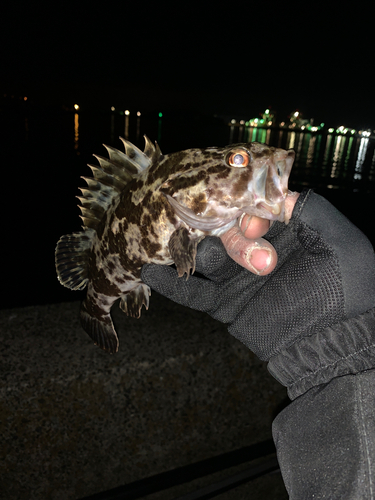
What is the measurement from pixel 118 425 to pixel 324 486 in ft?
5.36

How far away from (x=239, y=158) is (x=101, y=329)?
1771 mm

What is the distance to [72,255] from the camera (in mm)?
3240

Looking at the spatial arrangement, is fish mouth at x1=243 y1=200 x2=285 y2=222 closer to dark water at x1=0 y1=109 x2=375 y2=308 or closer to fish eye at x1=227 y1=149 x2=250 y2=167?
fish eye at x1=227 y1=149 x2=250 y2=167

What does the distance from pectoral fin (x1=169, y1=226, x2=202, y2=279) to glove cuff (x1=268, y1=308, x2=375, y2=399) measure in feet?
2.84

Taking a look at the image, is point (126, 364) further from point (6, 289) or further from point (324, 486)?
point (6, 289)

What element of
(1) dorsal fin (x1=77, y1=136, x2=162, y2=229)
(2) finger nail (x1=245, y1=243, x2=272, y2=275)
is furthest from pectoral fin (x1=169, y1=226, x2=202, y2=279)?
(1) dorsal fin (x1=77, y1=136, x2=162, y2=229)

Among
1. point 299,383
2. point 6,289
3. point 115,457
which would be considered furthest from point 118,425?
point 6,289

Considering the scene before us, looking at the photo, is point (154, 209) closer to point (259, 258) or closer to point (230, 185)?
point (230, 185)

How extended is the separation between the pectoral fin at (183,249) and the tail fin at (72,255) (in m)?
1.16

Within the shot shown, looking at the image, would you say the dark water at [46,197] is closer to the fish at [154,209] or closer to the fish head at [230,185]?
the fish at [154,209]

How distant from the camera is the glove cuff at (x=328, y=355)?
174 centimetres

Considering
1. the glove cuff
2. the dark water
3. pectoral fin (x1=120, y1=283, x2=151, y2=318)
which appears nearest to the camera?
the glove cuff

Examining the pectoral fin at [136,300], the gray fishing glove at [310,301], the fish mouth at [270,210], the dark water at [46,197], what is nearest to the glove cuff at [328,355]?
the gray fishing glove at [310,301]

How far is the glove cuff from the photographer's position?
5.71 feet
